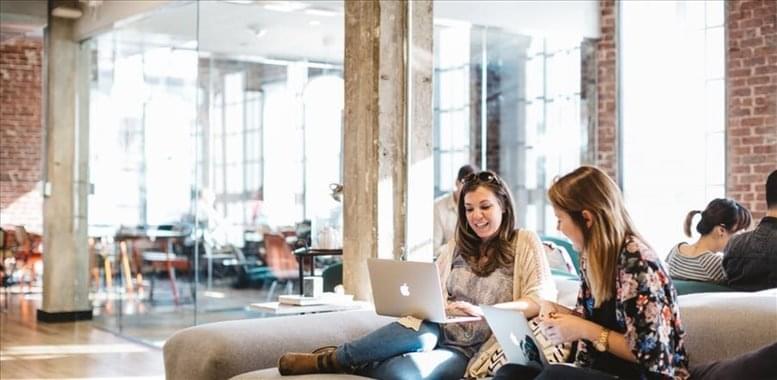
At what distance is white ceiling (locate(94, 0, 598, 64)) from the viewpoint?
8.33 meters

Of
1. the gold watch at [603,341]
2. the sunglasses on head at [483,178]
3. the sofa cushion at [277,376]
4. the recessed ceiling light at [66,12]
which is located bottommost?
the sofa cushion at [277,376]

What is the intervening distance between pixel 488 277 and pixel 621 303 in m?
1.23

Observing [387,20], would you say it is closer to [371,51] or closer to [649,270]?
[371,51]

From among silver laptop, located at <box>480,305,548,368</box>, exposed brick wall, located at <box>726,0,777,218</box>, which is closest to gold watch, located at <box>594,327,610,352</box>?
silver laptop, located at <box>480,305,548,368</box>

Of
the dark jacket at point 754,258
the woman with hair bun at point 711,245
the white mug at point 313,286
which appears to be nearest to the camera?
the dark jacket at point 754,258

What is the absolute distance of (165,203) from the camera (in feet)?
29.8

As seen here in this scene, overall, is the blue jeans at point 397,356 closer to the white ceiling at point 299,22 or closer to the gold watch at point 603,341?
the gold watch at point 603,341

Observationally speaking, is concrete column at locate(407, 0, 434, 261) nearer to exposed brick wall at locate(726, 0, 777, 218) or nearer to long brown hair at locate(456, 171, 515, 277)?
long brown hair at locate(456, 171, 515, 277)

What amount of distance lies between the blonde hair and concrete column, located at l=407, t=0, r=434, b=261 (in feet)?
8.25

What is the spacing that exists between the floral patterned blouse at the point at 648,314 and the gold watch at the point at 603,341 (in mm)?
46

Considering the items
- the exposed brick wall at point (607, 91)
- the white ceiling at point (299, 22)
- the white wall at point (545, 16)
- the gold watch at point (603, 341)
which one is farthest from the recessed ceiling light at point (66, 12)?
the gold watch at point (603, 341)

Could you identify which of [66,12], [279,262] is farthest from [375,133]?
[66,12]

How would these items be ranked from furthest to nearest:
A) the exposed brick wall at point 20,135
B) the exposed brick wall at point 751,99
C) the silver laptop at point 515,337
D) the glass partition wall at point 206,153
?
1. the exposed brick wall at point 20,135
2. the glass partition wall at point 206,153
3. the exposed brick wall at point 751,99
4. the silver laptop at point 515,337

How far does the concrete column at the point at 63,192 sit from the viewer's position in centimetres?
1022
